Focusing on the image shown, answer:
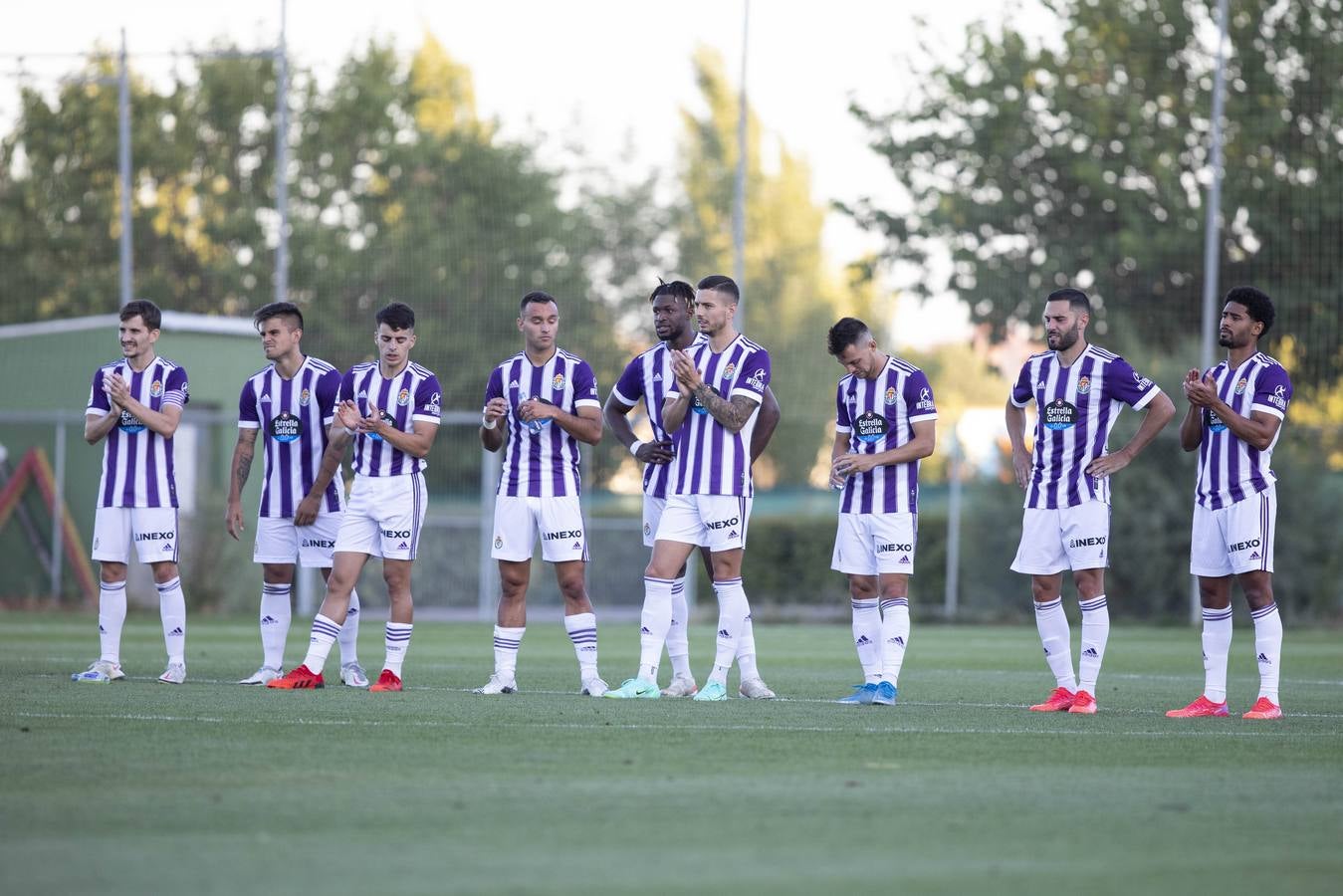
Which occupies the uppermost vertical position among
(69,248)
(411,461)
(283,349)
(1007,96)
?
(1007,96)

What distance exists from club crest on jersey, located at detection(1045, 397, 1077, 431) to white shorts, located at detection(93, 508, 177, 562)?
5219mm

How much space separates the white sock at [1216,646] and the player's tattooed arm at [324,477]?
488 cm

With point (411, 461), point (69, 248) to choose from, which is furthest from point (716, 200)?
point (411, 461)

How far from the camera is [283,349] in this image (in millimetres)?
10648

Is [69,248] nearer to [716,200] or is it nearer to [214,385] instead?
[214,385]

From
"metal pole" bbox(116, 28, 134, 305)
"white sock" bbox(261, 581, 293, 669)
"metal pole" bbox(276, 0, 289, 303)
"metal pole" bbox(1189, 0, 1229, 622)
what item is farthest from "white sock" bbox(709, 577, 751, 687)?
"metal pole" bbox(116, 28, 134, 305)

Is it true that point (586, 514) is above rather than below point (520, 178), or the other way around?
below

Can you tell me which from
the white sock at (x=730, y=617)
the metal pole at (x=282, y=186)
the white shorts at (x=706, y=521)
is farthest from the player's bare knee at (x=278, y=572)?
the metal pole at (x=282, y=186)

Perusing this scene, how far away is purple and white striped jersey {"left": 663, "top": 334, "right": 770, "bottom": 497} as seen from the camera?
9.84 m

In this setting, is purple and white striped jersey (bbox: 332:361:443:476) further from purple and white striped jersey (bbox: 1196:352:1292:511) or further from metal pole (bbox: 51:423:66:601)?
metal pole (bbox: 51:423:66:601)

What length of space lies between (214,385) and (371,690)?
1424 centimetres

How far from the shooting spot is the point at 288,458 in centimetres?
1077

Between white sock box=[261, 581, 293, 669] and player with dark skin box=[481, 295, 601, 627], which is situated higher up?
player with dark skin box=[481, 295, 601, 627]

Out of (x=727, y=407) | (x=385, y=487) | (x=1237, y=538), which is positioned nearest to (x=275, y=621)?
(x=385, y=487)
